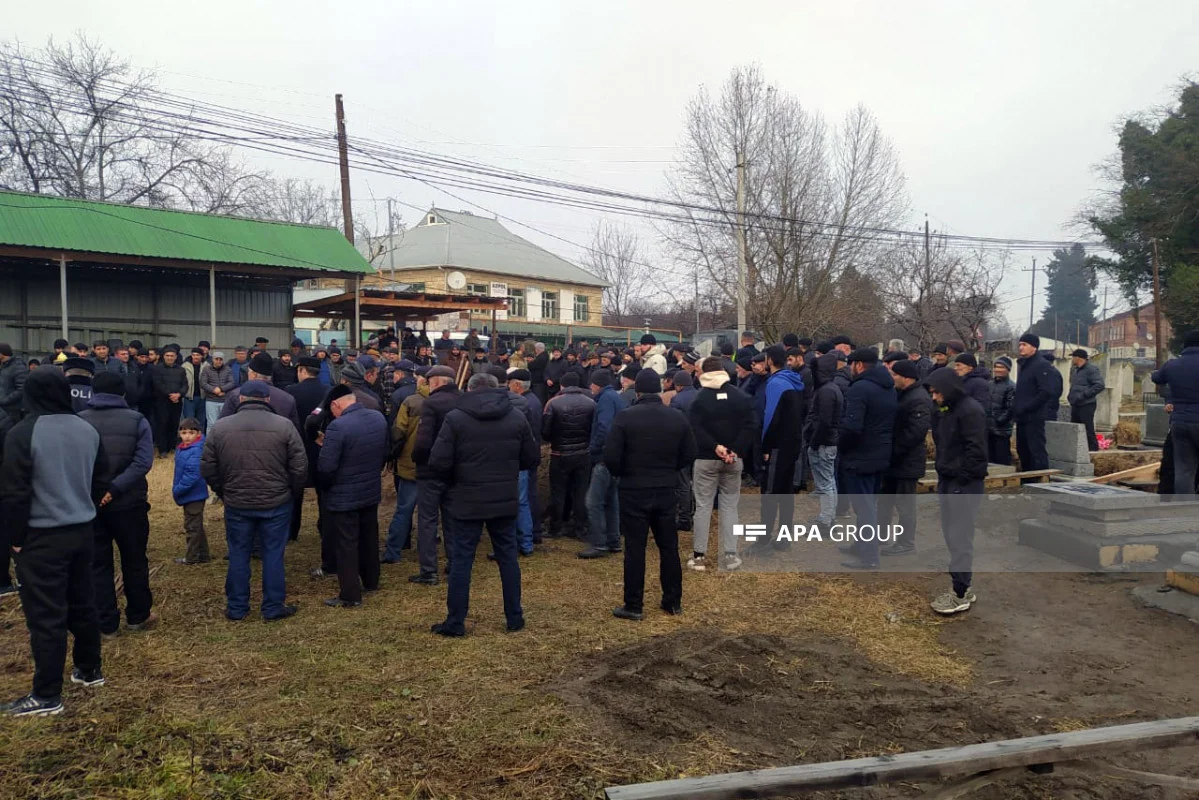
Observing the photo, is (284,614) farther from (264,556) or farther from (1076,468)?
(1076,468)

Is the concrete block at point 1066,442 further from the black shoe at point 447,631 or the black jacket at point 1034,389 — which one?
the black shoe at point 447,631

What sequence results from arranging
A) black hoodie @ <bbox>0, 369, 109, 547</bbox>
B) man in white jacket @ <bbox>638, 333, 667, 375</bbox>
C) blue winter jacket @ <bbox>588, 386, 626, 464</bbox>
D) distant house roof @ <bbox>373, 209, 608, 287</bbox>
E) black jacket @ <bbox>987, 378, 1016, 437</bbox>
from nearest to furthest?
black hoodie @ <bbox>0, 369, 109, 547</bbox> < blue winter jacket @ <bbox>588, 386, 626, 464</bbox> < black jacket @ <bbox>987, 378, 1016, 437</bbox> < man in white jacket @ <bbox>638, 333, 667, 375</bbox> < distant house roof @ <bbox>373, 209, 608, 287</bbox>

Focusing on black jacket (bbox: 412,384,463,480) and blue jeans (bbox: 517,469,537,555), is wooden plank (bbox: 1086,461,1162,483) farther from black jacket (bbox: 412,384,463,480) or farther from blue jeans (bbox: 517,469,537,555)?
black jacket (bbox: 412,384,463,480)

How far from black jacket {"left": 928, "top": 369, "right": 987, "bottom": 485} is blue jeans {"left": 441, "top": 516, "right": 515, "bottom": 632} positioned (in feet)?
11.8

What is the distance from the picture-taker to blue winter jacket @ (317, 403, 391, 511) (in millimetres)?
6500

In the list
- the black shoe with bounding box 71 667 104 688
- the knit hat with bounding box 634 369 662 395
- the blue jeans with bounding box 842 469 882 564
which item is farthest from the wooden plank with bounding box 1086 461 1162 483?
the black shoe with bounding box 71 667 104 688

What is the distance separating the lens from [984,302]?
65.2 feet

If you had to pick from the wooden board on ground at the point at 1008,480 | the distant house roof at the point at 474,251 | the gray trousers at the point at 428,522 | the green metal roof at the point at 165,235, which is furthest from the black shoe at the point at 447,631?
the distant house roof at the point at 474,251

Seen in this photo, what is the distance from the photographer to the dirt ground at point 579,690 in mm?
3973

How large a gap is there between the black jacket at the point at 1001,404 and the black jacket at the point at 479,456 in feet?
24.9

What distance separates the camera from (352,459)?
6582mm

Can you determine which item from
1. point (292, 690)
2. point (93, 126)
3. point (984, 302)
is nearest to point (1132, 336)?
point (984, 302)

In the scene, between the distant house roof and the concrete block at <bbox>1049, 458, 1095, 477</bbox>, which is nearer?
the concrete block at <bbox>1049, 458, 1095, 477</bbox>

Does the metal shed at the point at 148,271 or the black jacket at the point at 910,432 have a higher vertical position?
the metal shed at the point at 148,271
